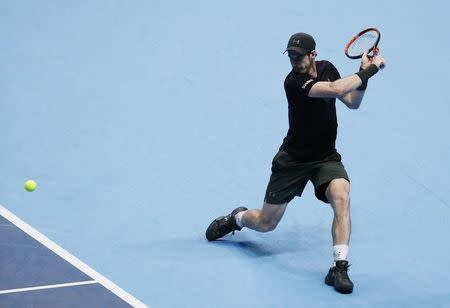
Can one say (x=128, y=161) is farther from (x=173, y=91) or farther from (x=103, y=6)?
(x=103, y=6)

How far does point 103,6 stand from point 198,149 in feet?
12.4

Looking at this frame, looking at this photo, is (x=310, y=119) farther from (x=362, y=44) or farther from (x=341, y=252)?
(x=341, y=252)

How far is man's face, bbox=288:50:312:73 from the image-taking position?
6414 millimetres

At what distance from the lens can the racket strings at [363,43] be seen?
260 inches

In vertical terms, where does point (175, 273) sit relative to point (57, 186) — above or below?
below

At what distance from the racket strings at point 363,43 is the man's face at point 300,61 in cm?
46

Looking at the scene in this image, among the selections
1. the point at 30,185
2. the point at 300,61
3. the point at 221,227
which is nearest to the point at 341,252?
the point at 221,227

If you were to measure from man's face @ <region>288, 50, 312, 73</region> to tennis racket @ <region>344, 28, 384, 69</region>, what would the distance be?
0.40 m

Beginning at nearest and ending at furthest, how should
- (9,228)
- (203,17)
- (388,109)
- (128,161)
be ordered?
(9,228), (128,161), (388,109), (203,17)

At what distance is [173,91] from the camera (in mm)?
9664

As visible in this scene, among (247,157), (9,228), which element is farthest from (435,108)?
(9,228)

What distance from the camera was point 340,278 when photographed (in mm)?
6297

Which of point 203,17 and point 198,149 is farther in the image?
→ point 203,17

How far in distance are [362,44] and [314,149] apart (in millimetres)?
920
